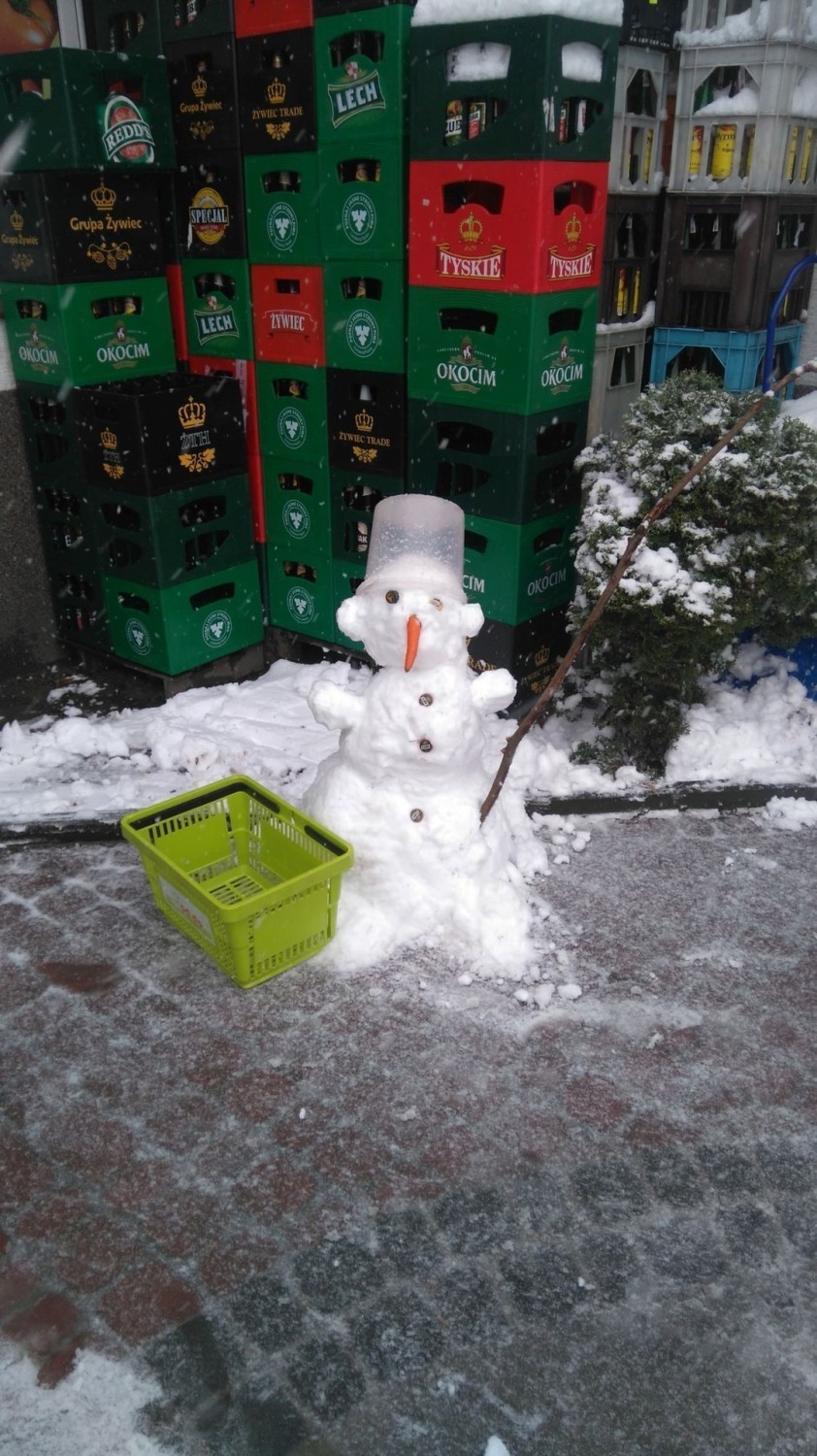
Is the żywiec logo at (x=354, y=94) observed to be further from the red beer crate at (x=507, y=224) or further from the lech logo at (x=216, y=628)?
the lech logo at (x=216, y=628)

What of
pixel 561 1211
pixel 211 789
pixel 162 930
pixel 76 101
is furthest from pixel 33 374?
pixel 561 1211

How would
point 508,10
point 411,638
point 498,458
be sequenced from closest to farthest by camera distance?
point 411,638
point 508,10
point 498,458

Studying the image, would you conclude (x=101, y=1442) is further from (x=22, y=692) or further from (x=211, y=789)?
(x=22, y=692)

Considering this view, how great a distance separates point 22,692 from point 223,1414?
14.2ft

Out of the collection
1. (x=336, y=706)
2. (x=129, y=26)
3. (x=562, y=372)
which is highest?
(x=129, y=26)

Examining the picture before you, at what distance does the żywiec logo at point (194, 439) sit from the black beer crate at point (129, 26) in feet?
6.15

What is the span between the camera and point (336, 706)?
3744mm

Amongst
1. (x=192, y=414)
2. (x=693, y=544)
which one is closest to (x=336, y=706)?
(x=693, y=544)

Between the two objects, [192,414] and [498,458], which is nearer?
[498,458]

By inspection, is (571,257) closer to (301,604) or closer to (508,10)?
(508,10)

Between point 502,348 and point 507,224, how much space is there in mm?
501

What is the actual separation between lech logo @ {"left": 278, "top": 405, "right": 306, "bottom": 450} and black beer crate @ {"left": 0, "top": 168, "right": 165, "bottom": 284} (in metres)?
1.04

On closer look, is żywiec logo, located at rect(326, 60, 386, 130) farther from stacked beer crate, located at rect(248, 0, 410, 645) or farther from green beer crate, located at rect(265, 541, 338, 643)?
green beer crate, located at rect(265, 541, 338, 643)

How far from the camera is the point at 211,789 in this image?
402cm
